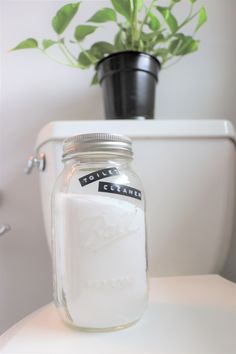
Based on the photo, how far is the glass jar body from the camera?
0.34 metres

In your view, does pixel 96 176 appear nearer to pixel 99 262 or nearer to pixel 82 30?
pixel 99 262

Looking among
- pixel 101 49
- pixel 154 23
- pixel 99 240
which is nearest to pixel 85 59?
pixel 101 49

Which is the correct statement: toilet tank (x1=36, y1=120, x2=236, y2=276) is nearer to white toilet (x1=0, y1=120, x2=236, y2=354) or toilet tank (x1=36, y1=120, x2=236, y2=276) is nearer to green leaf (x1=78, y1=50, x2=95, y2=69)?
white toilet (x1=0, y1=120, x2=236, y2=354)

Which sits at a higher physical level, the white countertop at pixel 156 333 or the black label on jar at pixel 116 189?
the black label on jar at pixel 116 189

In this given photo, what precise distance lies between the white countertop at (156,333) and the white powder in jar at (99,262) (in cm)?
2

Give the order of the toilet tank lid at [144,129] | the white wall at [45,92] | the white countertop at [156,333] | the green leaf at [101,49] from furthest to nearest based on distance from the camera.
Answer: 1. the white wall at [45,92]
2. the green leaf at [101,49]
3. the toilet tank lid at [144,129]
4. the white countertop at [156,333]

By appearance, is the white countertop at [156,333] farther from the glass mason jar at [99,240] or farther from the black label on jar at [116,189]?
the black label on jar at [116,189]

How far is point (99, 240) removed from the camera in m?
0.34

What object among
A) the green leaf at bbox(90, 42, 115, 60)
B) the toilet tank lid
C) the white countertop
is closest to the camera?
the white countertop

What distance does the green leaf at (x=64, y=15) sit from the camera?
588mm

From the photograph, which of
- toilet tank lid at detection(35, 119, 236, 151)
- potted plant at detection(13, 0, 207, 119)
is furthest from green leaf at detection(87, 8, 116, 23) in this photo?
toilet tank lid at detection(35, 119, 236, 151)

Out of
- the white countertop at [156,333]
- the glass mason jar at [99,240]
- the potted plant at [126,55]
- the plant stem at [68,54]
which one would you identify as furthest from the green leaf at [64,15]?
the white countertop at [156,333]

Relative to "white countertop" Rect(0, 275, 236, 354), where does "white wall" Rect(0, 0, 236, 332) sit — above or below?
above

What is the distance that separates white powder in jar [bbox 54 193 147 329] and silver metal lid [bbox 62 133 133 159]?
2.0 inches
